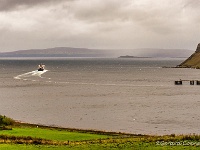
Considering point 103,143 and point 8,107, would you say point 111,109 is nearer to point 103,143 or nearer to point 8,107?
point 8,107

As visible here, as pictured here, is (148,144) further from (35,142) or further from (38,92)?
(38,92)

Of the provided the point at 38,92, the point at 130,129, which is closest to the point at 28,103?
the point at 38,92

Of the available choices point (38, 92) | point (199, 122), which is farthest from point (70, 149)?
point (38, 92)

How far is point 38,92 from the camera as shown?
457ft

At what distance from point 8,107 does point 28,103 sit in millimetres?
9141

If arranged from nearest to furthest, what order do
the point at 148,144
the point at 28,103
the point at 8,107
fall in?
1. the point at 148,144
2. the point at 8,107
3. the point at 28,103

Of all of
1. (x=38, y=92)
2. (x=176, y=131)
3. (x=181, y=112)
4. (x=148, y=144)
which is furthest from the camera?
(x=38, y=92)

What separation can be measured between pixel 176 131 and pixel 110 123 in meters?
14.4

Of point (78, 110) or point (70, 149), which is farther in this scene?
point (78, 110)

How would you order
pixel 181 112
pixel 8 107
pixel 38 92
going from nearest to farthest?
pixel 181 112 → pixel 8 107 → pixel 38 92

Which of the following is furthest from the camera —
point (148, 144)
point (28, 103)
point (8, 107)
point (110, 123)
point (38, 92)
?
point (38, 92)

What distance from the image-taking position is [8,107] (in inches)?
3937

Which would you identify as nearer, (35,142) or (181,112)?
(35,142)

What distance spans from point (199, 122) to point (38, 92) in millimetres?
78084
